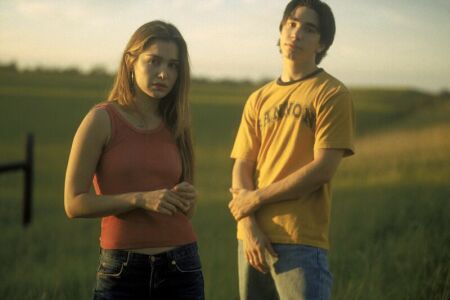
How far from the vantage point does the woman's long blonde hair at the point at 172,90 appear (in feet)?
7.00

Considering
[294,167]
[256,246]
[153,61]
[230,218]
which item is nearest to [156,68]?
[153,61]

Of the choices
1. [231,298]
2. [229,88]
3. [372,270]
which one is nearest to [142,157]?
[231,298]

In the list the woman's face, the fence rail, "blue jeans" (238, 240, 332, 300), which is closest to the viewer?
the woman's face

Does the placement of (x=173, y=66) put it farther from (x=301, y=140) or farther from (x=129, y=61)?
(x=301, y=140)

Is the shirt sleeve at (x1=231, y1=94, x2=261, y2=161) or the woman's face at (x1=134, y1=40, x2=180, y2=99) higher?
the woman's face at (x1=134, y1=40, x2=180, y2=99)

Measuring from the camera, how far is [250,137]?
247 cm

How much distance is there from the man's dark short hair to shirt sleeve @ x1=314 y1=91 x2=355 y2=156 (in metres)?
0.30

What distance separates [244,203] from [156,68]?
61 cm

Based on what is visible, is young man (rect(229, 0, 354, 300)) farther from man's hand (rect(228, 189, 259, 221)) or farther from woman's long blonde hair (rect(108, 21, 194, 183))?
woman's long blonde hair (rect(108, 21, 194, 183))

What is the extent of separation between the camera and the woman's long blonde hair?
2135mm

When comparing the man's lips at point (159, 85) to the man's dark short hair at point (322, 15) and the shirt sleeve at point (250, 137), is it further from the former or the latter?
the man's dark short hair at point (322, 15)

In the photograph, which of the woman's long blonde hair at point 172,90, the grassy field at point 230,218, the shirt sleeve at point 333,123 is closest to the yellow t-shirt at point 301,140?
the shirt sleeve at point 333,123

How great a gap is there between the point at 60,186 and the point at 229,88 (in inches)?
584

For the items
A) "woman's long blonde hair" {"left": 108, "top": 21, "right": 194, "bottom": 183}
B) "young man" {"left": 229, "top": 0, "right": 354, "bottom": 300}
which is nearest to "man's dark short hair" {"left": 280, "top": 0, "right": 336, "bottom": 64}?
"young man" {"left": 229, "top": 0, "right": 354, "bottom": 300}
